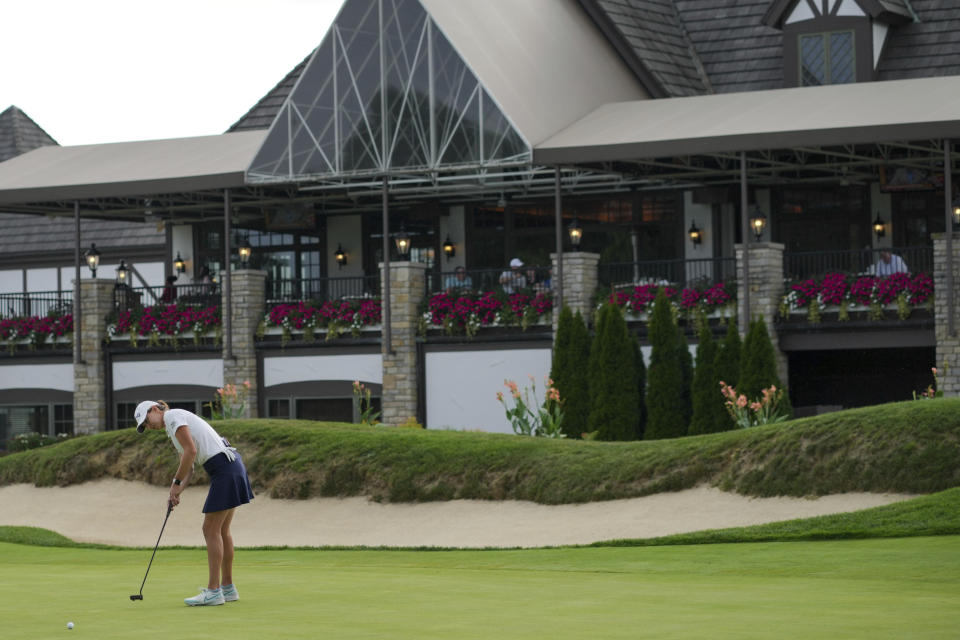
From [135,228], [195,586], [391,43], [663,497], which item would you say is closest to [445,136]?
[391,43]

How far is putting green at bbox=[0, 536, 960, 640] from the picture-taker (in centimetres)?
954

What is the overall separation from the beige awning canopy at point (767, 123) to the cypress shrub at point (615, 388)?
301 centimetres

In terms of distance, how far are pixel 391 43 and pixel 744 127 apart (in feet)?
22.8

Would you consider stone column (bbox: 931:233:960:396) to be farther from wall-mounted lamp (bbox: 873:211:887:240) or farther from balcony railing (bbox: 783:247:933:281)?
wall-mounted lamp (bbox: 873:211:887:240)

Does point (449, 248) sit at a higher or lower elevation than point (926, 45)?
lower

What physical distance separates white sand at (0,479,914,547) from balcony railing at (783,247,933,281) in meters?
7.94

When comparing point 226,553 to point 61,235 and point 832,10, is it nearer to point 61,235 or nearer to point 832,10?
point 832,10

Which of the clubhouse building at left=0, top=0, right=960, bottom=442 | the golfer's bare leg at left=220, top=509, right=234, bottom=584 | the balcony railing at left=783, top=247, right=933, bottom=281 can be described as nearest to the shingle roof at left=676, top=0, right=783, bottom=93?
the clubhouse building at left=0, top=0, right=960, bottom=442

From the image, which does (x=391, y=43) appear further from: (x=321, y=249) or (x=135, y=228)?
(x=135, y=228)

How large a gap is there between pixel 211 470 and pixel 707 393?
48.9 feet

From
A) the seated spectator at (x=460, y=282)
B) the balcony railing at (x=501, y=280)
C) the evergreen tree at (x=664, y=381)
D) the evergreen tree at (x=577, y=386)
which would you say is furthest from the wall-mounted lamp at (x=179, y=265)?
the evergreen tree at (x=664, y=381)

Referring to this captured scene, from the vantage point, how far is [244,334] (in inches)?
1196

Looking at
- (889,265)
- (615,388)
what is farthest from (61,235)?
(889,265)

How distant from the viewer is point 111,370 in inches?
1264
